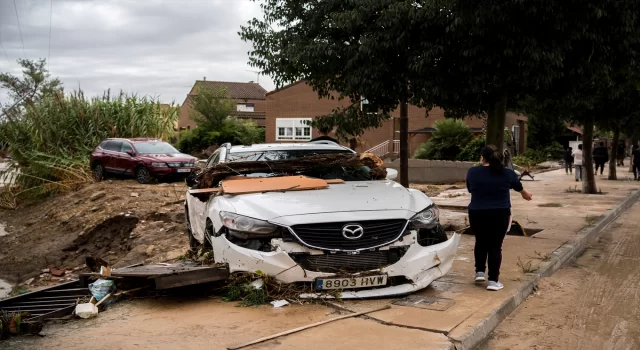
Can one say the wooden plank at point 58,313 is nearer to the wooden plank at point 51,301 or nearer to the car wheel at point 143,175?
the wooden plank at point 51,301

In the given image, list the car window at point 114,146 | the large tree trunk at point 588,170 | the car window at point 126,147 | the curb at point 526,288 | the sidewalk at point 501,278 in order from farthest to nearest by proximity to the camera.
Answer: the car window at point 114,146 < the car window at point 126,147 < the large tree trunk at point 588,170 < the sidewalk at point 501,278 < the curb at point 526,288

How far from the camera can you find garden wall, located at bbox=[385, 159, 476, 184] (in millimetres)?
27578

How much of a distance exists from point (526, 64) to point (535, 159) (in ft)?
115

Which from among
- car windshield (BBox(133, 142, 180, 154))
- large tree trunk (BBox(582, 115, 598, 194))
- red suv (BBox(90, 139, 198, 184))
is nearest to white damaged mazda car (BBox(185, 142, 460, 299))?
large tree trunk (BBox(582, 115, 598, 194))

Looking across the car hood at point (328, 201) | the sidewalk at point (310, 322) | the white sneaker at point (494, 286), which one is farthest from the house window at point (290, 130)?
the white sneaker at point (494, 286)

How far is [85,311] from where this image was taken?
538cm

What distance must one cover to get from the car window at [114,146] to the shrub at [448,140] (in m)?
19.5

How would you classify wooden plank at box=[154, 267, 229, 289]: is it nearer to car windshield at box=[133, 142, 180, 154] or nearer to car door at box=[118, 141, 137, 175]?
car door at box=[118, 141, 137, 175]

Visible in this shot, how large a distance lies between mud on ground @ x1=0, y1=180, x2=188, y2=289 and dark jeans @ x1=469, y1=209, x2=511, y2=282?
577 centimetres

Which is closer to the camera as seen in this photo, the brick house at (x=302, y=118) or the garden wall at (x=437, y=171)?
the garden wall at (x=437, y=171)

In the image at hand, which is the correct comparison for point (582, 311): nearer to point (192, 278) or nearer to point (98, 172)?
point (192, 278)

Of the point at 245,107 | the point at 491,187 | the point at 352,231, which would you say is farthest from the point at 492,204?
the point at 245,107

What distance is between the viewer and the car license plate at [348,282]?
567 cm

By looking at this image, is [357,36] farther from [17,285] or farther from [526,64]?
[17,285]
